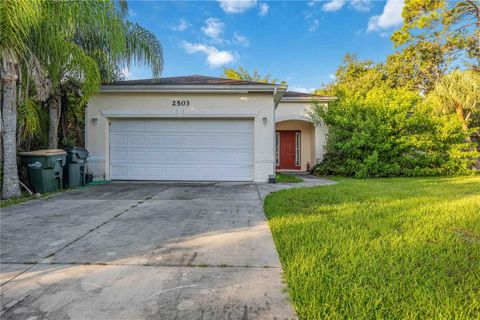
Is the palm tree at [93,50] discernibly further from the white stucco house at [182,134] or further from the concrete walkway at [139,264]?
the concrete walkway at [139,264]

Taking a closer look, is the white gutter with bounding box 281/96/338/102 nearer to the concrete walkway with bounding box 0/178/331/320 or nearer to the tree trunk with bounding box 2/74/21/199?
the concrete walkway with bounding box 0/178/331/320

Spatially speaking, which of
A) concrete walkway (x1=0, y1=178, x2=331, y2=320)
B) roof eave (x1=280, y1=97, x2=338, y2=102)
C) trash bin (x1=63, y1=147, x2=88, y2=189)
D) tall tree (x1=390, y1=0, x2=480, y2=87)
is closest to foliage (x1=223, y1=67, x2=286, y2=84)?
tall tree (x1=390, y1=0, x2=480, y2=87)

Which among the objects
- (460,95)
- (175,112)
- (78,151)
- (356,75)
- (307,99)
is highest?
(356,75)

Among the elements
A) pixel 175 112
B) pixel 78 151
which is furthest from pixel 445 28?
pixel 78 151

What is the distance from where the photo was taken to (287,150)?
46.4 feet

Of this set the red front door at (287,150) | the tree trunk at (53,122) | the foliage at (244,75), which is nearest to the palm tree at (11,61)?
the tree trunk at (53,122)

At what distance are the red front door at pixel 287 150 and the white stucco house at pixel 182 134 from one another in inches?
214

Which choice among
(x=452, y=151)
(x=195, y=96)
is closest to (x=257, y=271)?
(x=195, y=96)

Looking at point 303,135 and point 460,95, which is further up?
point 460,95

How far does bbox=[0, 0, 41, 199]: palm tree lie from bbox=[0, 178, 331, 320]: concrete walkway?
1625 millimetres

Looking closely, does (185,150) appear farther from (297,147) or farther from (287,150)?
(297,147)

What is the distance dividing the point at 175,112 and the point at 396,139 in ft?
28.1

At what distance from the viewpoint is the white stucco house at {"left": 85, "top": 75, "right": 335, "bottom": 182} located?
8656mm

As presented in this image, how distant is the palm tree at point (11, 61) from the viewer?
5.02 m
